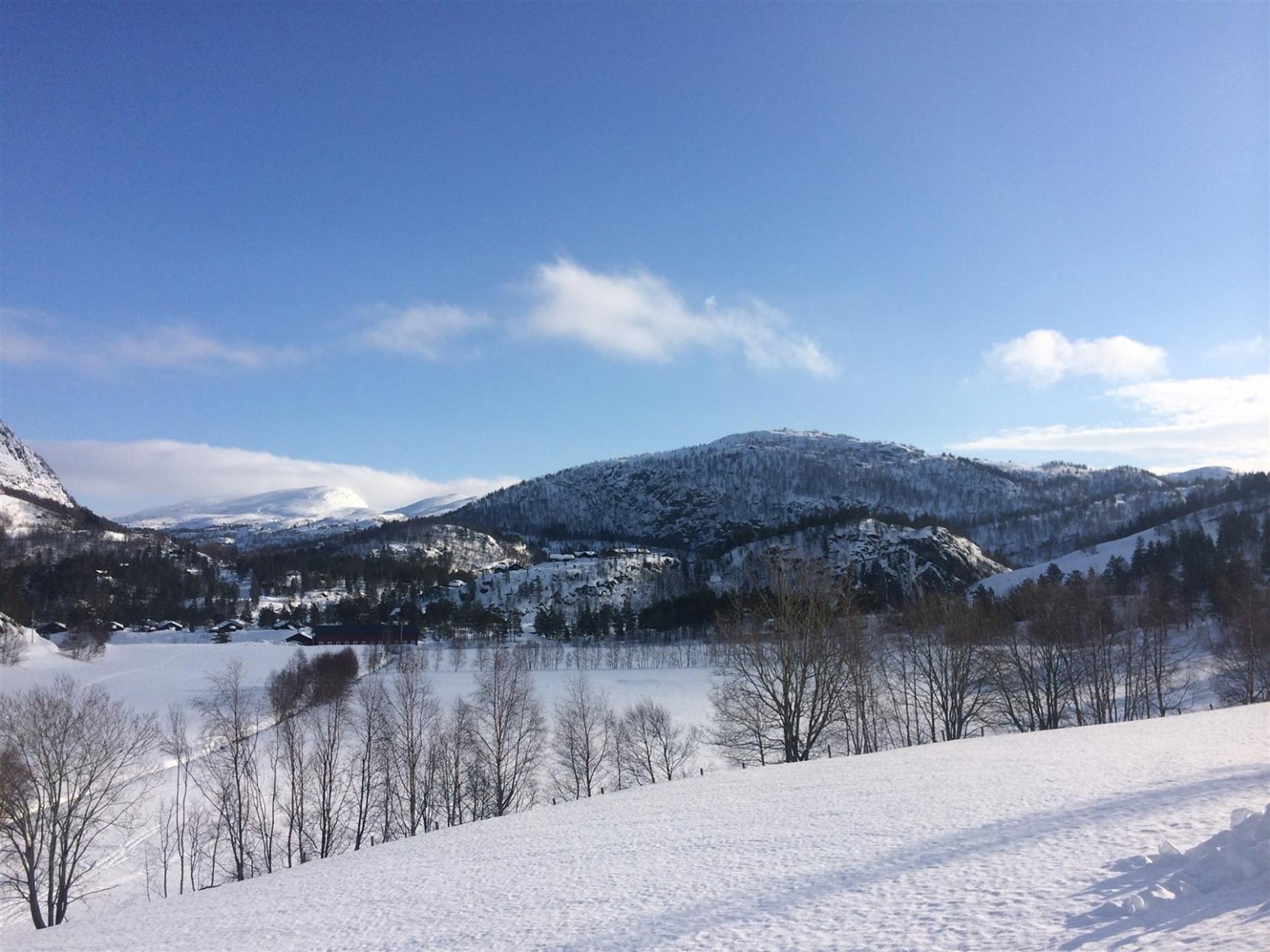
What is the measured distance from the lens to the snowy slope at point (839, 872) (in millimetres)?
8102

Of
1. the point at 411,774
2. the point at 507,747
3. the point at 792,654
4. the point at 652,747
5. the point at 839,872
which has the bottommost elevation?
the point at 652,747

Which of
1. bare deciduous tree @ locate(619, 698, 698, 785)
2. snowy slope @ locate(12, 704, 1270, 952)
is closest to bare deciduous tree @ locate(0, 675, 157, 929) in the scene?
snowy slope @ locate(12, 704, 1270, 952)

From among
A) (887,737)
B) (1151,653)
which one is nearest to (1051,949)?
(887,737)

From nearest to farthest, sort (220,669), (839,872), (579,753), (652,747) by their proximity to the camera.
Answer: (839,872), (579,753), (652,747), (220,669)

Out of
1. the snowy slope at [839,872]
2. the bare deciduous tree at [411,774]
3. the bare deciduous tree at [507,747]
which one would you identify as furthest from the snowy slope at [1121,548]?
the snowy slope at [839,872]

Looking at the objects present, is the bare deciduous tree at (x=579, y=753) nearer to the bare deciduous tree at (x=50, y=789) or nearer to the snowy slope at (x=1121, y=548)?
the bare deciduous tree at (x=50, y=789)

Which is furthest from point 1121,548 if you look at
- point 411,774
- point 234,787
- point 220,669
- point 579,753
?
point 234,787

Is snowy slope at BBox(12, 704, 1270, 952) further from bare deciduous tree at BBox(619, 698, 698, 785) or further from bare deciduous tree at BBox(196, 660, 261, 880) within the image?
bare deciduous tree at BBox(619, 698, 698, 785)

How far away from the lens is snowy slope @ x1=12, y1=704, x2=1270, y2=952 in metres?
8.10

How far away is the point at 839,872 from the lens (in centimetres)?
1127

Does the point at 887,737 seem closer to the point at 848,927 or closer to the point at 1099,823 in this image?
the point at 1099,823

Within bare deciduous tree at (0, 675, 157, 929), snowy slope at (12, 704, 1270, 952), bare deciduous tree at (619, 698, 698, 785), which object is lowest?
bare deciduous tree at (619, 698, 698, 785)

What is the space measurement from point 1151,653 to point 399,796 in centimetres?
5350

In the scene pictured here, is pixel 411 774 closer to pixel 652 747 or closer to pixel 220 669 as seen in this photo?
pixel 652 747
